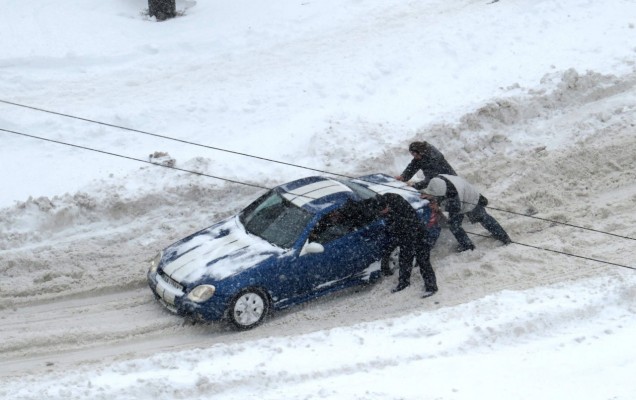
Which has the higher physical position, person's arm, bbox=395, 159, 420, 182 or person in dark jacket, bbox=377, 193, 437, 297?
person's arm, bbox=395, 159, 420, 182

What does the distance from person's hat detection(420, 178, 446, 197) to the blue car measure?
0.21m

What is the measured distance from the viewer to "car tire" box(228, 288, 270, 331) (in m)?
11.1

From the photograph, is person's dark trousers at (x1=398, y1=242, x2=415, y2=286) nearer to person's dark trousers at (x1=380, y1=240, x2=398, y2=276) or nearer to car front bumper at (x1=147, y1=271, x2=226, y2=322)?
person's dark trousers at (x1=380, y1=240, x2=398, y2=276)

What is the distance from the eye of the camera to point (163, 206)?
45.6 feet

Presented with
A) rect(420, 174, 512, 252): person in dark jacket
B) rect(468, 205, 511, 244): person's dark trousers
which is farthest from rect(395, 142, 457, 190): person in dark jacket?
rect(468, 205, 511, 244): person's dark trousers

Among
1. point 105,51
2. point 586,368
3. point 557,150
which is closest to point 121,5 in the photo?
point 105,51

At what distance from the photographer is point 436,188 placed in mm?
12469

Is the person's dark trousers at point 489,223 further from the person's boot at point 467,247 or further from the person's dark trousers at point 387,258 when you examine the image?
the person's dark trousers at point 387,258

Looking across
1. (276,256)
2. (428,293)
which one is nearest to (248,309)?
(276,256)

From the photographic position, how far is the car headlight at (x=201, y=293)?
10953mm

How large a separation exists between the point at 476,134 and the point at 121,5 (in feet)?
28.3

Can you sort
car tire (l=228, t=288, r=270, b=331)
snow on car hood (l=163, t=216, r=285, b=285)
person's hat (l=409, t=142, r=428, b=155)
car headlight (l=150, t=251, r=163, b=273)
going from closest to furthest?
car tire (l=228, t=288, r=270, b=331), snow on car hood (l=163, t=216, r=285, b=285), car headlight (l=150, t=251, r=163, b=273), person's hat (l=409, t=142, r=428, b=155)

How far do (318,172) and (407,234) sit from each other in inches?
125

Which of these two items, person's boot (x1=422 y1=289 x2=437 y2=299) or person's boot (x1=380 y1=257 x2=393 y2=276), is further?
person's boot (x1=380 y1=257 x2=393 y2=276)
